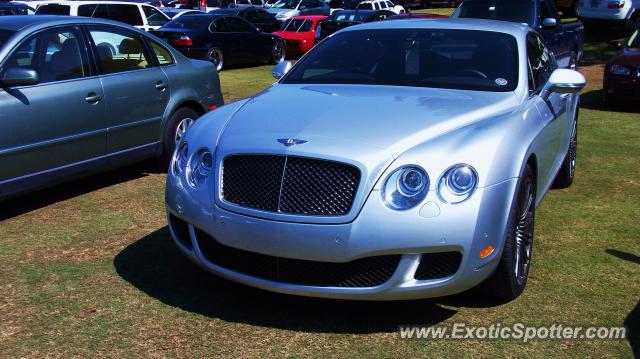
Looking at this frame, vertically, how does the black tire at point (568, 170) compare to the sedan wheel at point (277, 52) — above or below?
above

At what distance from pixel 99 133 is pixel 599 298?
167 inches

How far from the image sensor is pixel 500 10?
12.8 m

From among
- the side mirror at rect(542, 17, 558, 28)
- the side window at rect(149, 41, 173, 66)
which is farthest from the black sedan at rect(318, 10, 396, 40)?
the side window at rect(149, 41, 173, 66)

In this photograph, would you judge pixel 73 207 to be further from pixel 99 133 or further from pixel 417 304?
pixel 417 304

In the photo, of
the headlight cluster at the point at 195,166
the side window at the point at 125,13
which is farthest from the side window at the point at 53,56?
the side window at the point at 125,13

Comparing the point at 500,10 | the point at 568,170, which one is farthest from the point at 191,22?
the point at 568,170

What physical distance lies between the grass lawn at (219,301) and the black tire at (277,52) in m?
14.8

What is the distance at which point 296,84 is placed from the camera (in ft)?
17.1

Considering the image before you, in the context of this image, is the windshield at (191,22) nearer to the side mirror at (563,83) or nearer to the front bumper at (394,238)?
the side mirror at (563,83)

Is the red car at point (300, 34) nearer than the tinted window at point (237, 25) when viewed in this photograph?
No

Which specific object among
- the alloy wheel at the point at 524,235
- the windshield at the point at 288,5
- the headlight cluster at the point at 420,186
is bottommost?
the windshield at the point at 288,5

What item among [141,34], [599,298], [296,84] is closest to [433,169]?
[599,298]

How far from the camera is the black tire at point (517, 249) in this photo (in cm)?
385

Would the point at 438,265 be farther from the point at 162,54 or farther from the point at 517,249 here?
the point at 162,54
